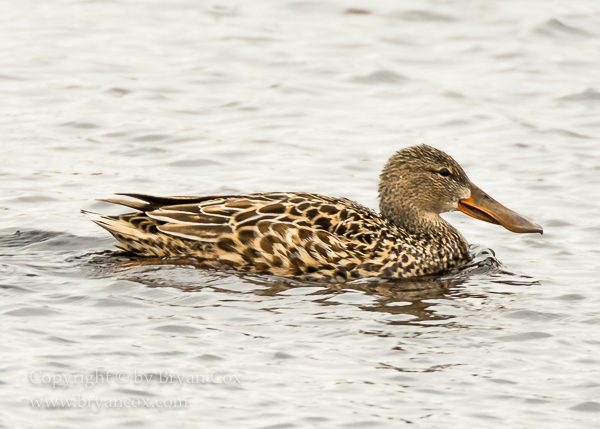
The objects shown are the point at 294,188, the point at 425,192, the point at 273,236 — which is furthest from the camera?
the point at 294,188

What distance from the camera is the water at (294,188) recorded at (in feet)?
23.9

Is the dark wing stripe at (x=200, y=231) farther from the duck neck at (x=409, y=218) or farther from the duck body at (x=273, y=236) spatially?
the duck neck at (x=409, y=218)

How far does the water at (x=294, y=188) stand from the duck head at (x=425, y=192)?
474mm

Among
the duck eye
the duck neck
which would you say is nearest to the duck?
the duck neck

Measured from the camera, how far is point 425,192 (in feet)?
35.0

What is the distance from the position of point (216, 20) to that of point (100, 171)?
6609 mm

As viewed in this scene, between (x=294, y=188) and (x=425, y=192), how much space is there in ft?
6.90

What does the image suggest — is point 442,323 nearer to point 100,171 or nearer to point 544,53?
point 100,171

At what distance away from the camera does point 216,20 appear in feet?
61.2

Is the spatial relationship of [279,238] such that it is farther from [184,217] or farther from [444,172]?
[444,172]

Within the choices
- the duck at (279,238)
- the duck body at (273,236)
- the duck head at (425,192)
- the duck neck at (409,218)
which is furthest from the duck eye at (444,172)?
the duck body at (273,236)

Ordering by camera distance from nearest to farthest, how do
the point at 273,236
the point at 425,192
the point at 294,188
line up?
the point at 273,236 < the point at 425,192 < the point at 294,188

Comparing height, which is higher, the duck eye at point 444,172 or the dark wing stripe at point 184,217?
the duck eye at point 444,172

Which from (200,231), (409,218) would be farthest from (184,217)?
(409,218)
